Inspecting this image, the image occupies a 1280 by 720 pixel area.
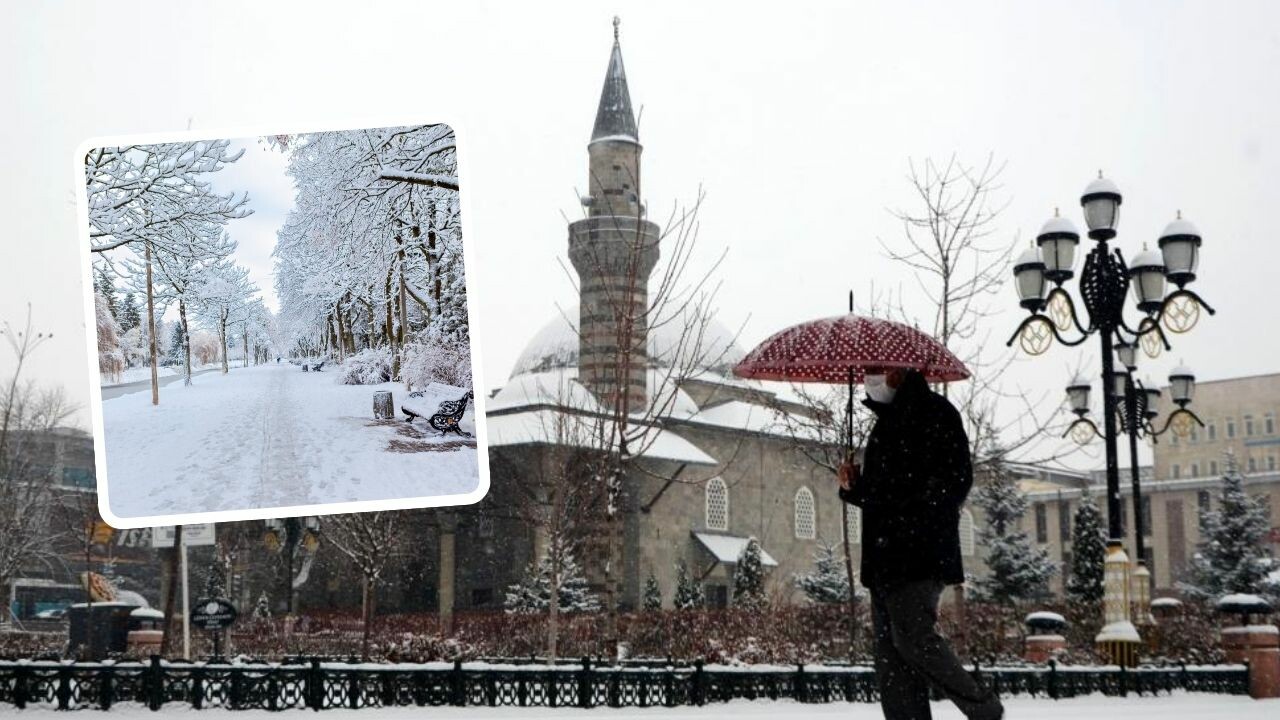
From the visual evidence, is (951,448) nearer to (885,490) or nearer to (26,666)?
(885,490)

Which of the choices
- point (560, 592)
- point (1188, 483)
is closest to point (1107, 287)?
point (560, 592)

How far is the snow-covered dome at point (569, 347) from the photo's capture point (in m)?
36.3

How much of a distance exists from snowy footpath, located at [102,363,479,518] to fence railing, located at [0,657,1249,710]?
9.63 feet

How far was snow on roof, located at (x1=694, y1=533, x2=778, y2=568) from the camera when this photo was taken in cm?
3158

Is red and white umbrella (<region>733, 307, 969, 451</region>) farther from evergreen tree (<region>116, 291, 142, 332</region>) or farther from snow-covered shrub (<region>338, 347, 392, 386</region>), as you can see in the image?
evergreen tree (<region>116, 291, 142, 332</region>)

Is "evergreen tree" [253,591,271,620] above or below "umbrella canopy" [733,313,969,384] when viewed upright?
below

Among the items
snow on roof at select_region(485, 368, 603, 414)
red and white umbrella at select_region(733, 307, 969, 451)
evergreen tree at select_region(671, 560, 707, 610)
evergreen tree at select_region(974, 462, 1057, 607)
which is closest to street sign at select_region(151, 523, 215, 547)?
red and white umbrella at select_region(733, 307, 969, 451)

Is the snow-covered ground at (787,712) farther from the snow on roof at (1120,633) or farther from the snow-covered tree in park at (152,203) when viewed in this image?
the snow-covered tree in park at (152,203)

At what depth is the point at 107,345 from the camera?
445 centimetres

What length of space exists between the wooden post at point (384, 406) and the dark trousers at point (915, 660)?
1.97 meters

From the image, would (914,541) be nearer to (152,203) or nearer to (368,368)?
(368,368)

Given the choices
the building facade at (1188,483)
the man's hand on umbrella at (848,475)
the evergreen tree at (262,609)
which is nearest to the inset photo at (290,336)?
the man's hand on umbrella at (848,475)

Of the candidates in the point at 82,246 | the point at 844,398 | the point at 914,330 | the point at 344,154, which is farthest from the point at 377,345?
the point at 844,398

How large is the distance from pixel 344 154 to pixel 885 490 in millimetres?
2527
